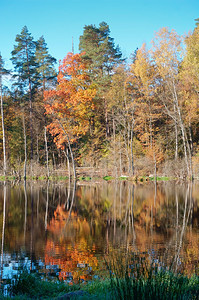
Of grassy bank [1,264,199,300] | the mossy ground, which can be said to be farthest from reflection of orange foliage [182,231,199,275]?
the mossy ground

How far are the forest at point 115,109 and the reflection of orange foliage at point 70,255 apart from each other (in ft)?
66.8

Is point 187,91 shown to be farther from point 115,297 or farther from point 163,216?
point 115,297

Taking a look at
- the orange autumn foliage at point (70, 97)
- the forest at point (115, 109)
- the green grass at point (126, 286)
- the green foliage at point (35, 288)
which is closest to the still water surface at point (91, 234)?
the green grass at point (126, 286)

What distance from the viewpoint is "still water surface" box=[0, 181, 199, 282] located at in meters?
6.84

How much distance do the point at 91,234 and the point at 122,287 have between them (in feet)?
20.1

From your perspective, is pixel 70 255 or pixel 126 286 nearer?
pixel 126 286

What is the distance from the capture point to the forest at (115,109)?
29.5 metres

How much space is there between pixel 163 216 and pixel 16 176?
2159cm

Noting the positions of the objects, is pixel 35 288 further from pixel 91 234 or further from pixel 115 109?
pixel 115 109

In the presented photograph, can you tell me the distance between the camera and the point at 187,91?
3331 cm

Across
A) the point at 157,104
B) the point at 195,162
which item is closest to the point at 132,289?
the point at 195,162

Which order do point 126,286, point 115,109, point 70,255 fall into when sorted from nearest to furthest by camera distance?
point 126,286, point 70,255, point 115,109

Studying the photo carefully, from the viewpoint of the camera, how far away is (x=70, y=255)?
299 inches

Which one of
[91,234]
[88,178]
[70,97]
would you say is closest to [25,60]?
[70,97]
